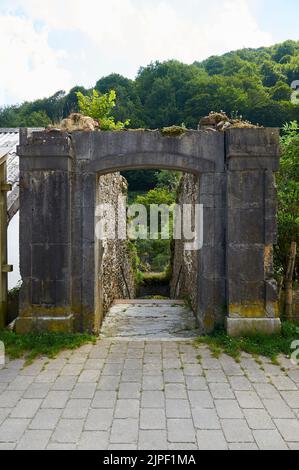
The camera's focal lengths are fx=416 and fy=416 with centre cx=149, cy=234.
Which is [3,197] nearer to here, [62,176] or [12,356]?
[62,176]

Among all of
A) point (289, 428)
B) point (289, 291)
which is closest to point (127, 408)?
point (289, 428)

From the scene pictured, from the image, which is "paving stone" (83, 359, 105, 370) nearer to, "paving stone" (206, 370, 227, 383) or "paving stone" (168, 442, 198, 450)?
"paving stone" (206, 370, 227, 383)

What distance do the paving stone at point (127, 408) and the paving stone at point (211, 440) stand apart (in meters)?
0.64

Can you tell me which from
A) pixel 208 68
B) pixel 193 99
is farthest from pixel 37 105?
pixel 208 68

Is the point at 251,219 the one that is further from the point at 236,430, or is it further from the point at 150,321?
the point at 236,430

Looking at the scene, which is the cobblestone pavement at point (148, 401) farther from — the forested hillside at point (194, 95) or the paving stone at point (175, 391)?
the forested hillside at point (194, 95)

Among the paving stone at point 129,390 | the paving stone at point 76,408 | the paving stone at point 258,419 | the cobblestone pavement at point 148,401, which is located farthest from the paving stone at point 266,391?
the paving stone at point 76,408

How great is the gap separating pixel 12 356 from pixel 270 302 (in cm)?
357

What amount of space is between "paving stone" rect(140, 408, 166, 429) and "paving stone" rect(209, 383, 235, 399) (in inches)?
26.6

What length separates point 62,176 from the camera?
5980 millimetres

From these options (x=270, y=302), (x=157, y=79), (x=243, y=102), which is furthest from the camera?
(x=157, y=79)

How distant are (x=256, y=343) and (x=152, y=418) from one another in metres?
2.48

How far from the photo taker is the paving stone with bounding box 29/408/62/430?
344 centimetres

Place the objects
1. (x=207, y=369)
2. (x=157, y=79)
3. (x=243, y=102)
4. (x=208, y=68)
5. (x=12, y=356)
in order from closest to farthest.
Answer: (x=207, y=369)
(x=12, y=356)
(x=243, y=102)
(x=157, y=79)
(x=208, y=68)
